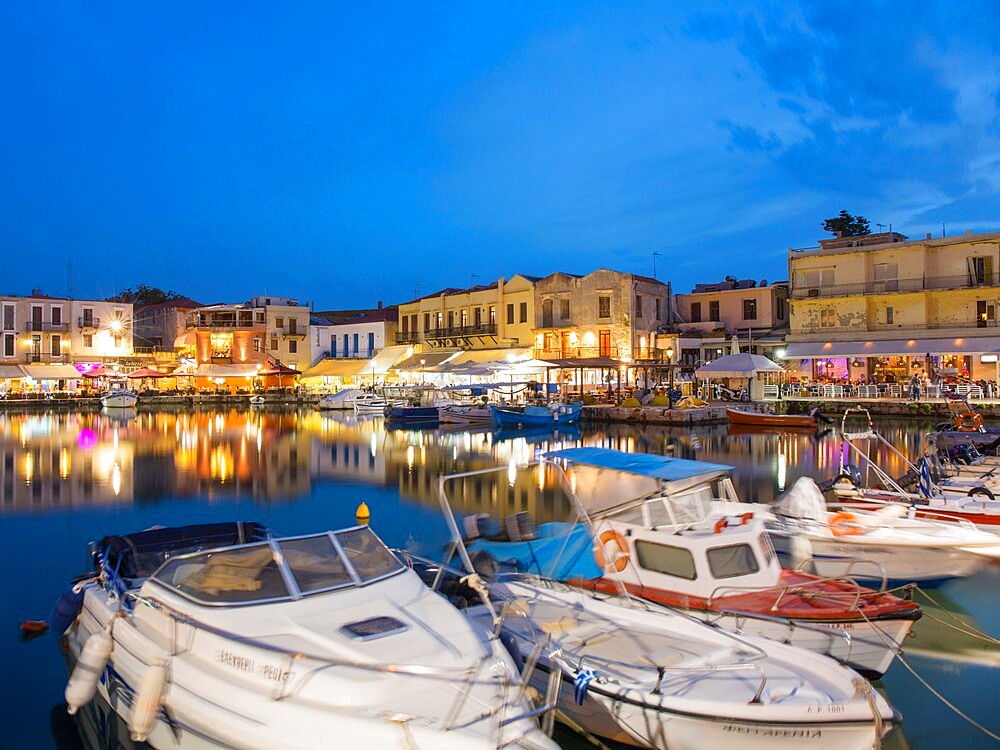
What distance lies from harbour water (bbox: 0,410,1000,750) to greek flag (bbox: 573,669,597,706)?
2.84ft

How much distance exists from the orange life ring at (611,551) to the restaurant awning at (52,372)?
64450 millimetres

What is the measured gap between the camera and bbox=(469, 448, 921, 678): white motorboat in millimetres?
7824

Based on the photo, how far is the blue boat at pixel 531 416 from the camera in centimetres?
4028

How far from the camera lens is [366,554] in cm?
738

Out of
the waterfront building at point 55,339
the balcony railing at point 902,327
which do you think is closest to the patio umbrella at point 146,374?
the waterfront building at point 55,339

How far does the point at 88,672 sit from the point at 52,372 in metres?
64.2

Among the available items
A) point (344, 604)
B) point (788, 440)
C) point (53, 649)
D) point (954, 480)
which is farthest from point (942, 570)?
point (788, 440)

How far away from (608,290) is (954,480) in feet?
114

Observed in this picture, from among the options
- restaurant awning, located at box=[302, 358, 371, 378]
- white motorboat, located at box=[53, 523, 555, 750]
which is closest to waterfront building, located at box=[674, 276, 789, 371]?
restaurant awning, located at box=[302, 358, 371, 378]

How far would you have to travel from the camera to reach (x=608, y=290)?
50438mm

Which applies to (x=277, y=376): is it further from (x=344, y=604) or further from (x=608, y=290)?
(x=344, y=604)

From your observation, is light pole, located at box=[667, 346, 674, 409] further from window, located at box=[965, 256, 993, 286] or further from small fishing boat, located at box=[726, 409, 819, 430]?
window, located at box=[965, 256, 993, 286]

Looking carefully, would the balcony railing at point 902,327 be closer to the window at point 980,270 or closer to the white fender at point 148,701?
the window at point 980,270

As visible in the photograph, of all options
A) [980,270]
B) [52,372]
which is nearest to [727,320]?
[980,270]
